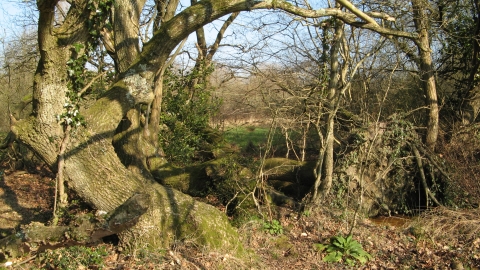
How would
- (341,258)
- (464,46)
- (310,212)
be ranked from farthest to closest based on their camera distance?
(464,46), (310,212), (341,258)

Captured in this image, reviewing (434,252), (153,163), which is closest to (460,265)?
(434,252)

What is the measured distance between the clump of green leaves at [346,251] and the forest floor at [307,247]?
9cm

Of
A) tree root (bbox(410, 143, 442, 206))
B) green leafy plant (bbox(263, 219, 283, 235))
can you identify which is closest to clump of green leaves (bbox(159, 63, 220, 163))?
green leafy plant (bbox(263, 219, 283, 235))

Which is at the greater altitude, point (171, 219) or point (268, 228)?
point (171, 219)

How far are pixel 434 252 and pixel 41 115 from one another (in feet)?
22.5

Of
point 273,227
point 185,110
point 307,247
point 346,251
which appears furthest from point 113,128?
point 185,110

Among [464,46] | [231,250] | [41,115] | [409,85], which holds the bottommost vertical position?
[231,250]

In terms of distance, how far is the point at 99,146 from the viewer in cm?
614

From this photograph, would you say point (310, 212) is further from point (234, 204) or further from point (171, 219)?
point (171, 219)

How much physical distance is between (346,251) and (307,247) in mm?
711

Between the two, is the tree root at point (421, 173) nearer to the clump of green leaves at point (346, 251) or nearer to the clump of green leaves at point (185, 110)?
the clump of green leaves at point (346, 251)

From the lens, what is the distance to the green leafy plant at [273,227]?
24.9 ft

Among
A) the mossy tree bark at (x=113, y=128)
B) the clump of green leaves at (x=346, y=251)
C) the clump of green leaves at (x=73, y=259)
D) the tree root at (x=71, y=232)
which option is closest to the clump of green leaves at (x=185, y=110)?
the mossy tree bark at (x=113, y=128)

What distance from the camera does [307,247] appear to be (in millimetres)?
7254
